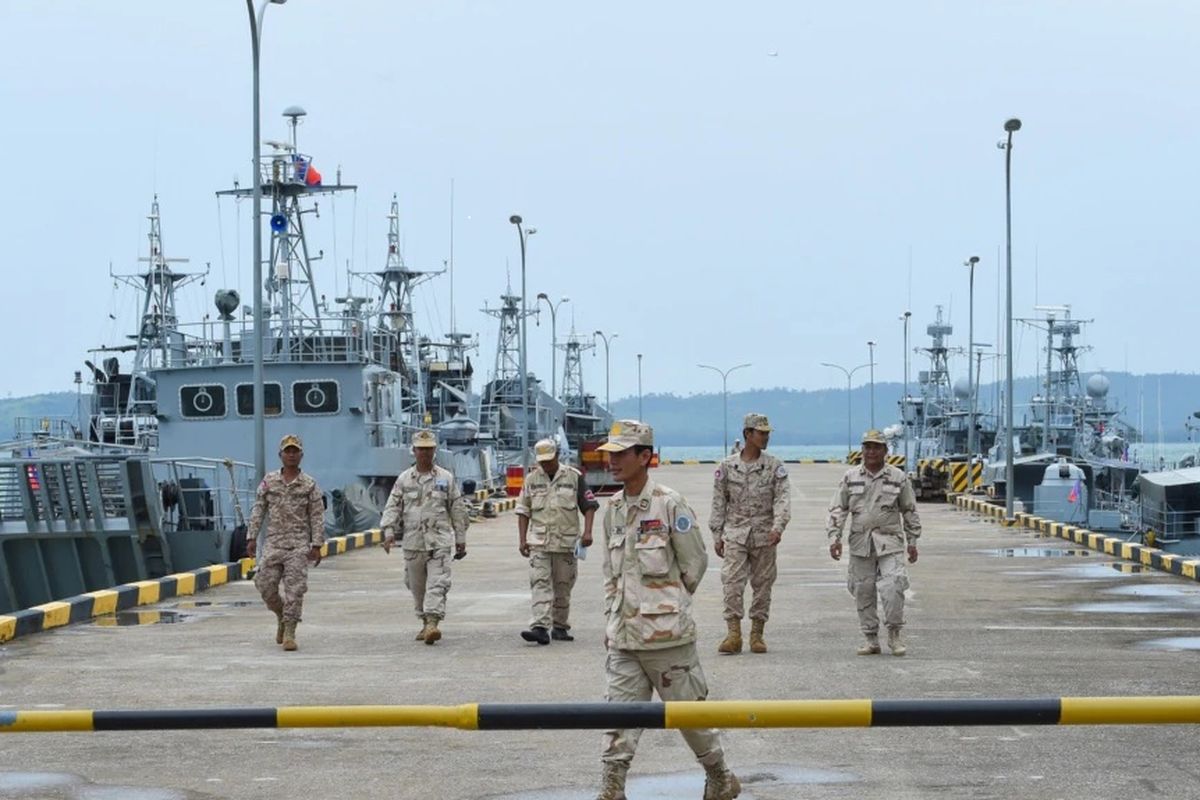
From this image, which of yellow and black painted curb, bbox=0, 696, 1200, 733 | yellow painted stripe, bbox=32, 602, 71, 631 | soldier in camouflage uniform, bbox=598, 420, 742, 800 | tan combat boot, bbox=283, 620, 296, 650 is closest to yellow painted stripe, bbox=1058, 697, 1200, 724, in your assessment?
yellow and black painted curb, bbox=0, 696, 1200, 733

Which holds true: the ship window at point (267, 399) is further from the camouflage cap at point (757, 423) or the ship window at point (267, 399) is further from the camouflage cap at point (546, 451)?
the camouflage cap at point (757, 423)

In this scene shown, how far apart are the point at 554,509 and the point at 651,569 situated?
713 centimetres

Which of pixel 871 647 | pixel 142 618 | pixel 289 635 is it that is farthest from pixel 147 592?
pixel 871 647

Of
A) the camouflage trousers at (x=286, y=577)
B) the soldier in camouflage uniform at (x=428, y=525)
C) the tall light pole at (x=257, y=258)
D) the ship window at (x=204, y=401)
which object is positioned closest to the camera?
the camouflage trousers at (x=286, y=577)

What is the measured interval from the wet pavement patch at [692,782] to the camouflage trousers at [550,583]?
19.5ft

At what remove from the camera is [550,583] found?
1541 centimetres

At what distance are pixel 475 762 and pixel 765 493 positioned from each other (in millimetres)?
5224

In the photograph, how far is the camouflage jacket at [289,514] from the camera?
14961 millimetres

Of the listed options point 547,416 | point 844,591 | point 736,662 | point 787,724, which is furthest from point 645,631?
point 547,416

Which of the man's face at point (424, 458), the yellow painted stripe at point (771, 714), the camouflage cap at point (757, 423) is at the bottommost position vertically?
the yellow painted stripe at point (771, 714)

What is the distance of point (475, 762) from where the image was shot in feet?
31.3

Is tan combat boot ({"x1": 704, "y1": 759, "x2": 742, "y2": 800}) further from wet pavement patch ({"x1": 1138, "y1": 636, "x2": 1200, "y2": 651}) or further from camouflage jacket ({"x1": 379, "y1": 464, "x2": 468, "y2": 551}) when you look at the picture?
wet pavement patch ({"x1": 1138, "y1": 636, "x2": 1200, "y2": 651})

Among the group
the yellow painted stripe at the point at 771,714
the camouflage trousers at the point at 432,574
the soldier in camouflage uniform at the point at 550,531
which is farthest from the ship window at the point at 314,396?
the yellow painted stripe at the point at 771,714

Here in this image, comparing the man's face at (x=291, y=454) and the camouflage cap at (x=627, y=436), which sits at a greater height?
the camouflage cap at (x=627, y=436)
